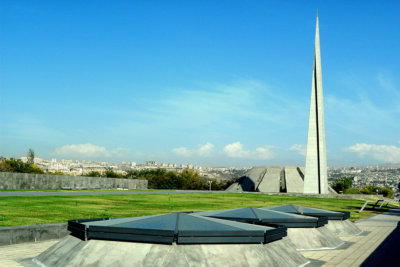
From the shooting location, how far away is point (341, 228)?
59.5 ft

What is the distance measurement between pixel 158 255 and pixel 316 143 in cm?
5824

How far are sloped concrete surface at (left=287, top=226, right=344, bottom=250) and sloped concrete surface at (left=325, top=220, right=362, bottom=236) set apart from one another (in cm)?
325

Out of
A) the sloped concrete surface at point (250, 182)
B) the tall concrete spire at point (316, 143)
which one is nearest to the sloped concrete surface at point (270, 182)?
the sloped concrete surface at point (250, 182)

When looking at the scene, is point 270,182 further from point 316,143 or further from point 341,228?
point 341,228

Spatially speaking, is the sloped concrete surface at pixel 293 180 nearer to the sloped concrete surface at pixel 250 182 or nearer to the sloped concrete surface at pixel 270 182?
the sloped concrete surface at pixel 270 182

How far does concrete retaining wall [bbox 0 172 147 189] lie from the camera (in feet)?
152

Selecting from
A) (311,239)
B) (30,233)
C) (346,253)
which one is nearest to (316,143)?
(311,239)

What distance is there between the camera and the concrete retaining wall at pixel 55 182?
152ft

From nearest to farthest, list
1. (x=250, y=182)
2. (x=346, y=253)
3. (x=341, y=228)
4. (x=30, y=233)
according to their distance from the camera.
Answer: (x=346, y=253) → (x=30, y=233) → (x=341, y=228) → (x=250, y=182)

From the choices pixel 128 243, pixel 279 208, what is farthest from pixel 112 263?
pixel 279 208

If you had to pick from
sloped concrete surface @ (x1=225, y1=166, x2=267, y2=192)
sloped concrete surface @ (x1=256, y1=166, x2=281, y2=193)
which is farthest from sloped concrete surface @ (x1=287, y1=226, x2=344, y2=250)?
sloped concrete surface @ (x1=225, y1=166, x2=267, y2=192)

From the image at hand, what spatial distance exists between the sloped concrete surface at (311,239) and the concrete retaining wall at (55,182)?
134 ft

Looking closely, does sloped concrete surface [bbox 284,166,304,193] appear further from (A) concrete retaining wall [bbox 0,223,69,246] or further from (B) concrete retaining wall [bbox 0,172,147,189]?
(A) concrete retaining wall [bbox 0,223,69,246]

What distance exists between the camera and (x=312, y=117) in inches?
2515
